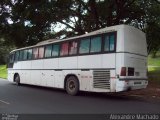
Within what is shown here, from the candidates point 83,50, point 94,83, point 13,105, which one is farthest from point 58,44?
point 13,105

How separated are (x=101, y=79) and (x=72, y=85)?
8.27 feet

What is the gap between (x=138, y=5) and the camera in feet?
85.5

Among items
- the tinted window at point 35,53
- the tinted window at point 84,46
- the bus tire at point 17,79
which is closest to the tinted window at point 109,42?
the tinted window at point 84,46

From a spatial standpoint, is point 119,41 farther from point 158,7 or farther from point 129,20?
point 158,7

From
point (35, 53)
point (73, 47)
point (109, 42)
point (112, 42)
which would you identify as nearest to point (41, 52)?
point (35, 53)

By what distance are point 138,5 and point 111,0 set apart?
11.0ft

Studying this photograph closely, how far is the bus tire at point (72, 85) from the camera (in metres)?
15.9

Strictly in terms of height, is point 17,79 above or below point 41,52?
below

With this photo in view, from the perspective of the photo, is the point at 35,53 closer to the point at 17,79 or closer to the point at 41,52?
the point at 41,52

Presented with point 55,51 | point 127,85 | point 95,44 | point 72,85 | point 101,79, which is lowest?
point 72,85

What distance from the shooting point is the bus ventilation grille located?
1395 cm

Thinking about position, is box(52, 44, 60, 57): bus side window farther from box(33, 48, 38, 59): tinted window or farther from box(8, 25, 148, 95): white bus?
box(33, 48, 38, 59): tinted window

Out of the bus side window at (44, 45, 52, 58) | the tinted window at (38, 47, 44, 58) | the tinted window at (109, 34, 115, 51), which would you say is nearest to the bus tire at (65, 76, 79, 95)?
the bus side window at (44, 45, 52, 58)

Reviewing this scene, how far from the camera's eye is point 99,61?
14531 millimetres
